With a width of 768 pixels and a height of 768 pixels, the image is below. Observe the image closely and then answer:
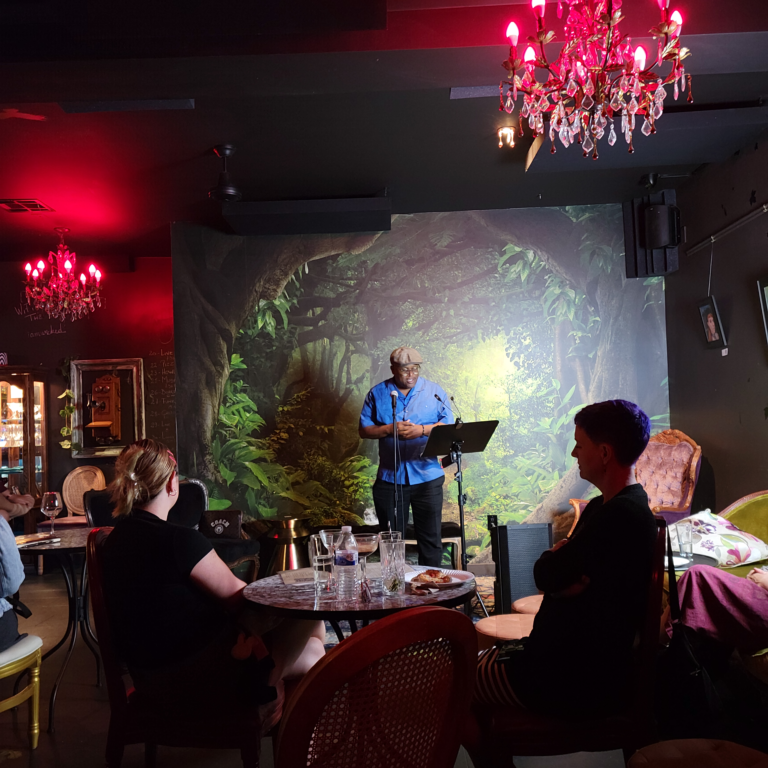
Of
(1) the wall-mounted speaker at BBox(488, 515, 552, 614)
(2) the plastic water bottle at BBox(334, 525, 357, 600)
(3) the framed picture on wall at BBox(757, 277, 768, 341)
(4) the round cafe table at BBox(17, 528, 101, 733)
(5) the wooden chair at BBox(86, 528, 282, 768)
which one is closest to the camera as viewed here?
(5) the wooden chair at BBox(86, 528, 282, 768)

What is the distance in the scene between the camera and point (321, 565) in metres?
2.28

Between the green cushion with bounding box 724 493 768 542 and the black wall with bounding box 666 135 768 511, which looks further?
the black wall with bounding box 666 135 768 511

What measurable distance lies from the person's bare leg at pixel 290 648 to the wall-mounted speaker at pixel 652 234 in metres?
4.95

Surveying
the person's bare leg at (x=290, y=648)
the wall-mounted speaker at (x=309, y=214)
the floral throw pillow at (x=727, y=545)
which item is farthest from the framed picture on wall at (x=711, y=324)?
the person's bare leg at (x=290, y=648)

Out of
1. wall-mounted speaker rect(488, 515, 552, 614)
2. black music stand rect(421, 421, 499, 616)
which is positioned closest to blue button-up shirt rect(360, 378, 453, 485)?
black music stand rect(421, 421, 499, 616)

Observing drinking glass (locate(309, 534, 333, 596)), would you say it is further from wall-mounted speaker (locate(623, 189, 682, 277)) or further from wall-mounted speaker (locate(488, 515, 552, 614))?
wall-mounted speaker (locate(623, 189, 682, 277))

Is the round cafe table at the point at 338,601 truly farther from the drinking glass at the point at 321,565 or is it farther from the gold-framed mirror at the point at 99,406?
the gold-framed mirror at the point at 99,406

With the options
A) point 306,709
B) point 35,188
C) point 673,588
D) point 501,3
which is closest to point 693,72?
point 501,3

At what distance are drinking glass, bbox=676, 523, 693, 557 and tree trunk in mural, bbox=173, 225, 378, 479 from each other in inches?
167

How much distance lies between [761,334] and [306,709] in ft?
15.8

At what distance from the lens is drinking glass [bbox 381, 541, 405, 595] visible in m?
2.17

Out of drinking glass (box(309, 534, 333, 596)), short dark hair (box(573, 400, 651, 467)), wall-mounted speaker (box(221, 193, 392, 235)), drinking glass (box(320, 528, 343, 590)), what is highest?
wall-mounted speaker (box(221, 193, 392, 235))

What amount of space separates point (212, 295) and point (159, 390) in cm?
219

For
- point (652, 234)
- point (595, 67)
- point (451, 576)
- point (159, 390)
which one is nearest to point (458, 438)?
point (451, 576)
